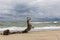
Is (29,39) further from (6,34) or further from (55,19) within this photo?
(55,19)

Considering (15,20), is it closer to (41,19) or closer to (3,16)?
(3,16)

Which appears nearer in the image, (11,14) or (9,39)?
(9,39)

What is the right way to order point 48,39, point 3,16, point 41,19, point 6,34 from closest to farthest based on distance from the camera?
point 48,39, point 6,34, point 3,16, point 41,19

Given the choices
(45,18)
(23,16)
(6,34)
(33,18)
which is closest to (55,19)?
(45,18)

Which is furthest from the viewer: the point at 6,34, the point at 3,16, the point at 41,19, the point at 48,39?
the point at 41,19

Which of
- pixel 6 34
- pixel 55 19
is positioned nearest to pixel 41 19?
pixel 55 19

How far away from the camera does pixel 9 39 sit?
659cm

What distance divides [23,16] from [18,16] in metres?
0.69

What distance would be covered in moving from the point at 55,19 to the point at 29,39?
10.5 metres

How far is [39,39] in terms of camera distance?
661 cm

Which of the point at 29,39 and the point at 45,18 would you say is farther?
the point at 45,18

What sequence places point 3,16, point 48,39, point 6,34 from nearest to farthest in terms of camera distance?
point 48,39
point 6,34
point 3,16

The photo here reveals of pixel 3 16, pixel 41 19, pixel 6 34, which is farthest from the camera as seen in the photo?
pixel 41 19

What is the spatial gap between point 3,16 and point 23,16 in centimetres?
165
